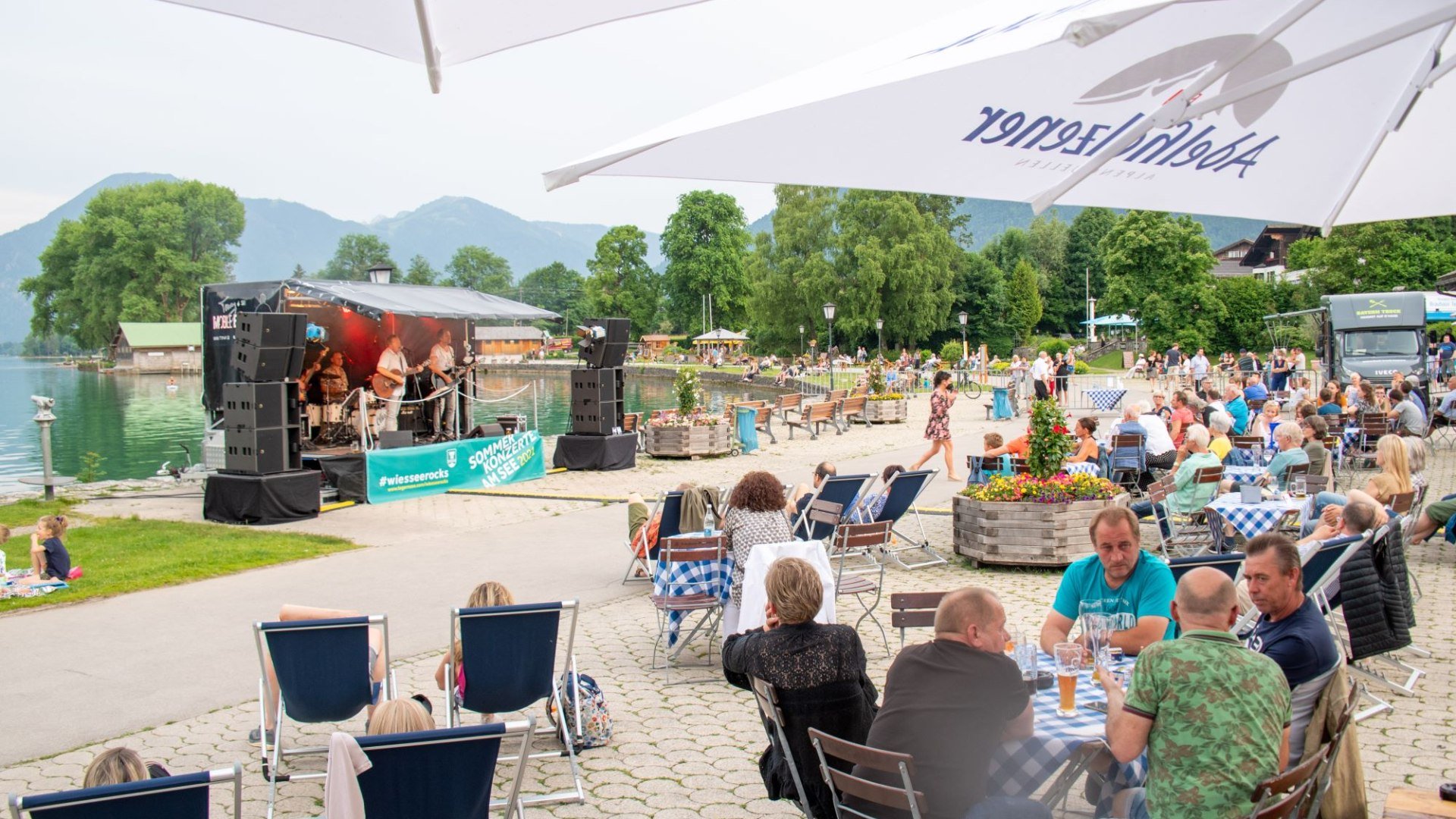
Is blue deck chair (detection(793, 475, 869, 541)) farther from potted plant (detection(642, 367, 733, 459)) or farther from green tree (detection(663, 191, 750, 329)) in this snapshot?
green tree (detection(663, 191, 750, 329))

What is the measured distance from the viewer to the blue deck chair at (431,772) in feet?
9.89

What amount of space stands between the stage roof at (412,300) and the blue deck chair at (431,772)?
1366 centimetres

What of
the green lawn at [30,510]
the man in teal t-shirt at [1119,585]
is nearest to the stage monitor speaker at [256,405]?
the green lawn at [30,510]

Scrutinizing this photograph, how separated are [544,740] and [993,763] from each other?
2.86m

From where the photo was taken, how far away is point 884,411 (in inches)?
989

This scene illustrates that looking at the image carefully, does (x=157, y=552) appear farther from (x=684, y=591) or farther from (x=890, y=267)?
(x=890, y=267)

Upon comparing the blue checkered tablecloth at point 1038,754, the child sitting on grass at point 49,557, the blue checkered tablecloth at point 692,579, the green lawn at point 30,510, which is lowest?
the green lawn at point 30,510

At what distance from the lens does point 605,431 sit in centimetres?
1773

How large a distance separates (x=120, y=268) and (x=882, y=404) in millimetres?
88038

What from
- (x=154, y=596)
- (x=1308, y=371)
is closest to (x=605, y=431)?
(x=154, y=596)

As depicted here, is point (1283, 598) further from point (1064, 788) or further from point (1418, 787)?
point (1418, 787)

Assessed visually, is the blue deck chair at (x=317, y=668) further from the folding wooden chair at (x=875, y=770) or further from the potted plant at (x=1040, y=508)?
the potted plant at (x=1040, y=508)

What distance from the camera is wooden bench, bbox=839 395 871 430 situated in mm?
23891

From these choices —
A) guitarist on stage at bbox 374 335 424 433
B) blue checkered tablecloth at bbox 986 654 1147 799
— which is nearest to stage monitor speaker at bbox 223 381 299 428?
guitarist on stage at bbox 374 335 424 433
